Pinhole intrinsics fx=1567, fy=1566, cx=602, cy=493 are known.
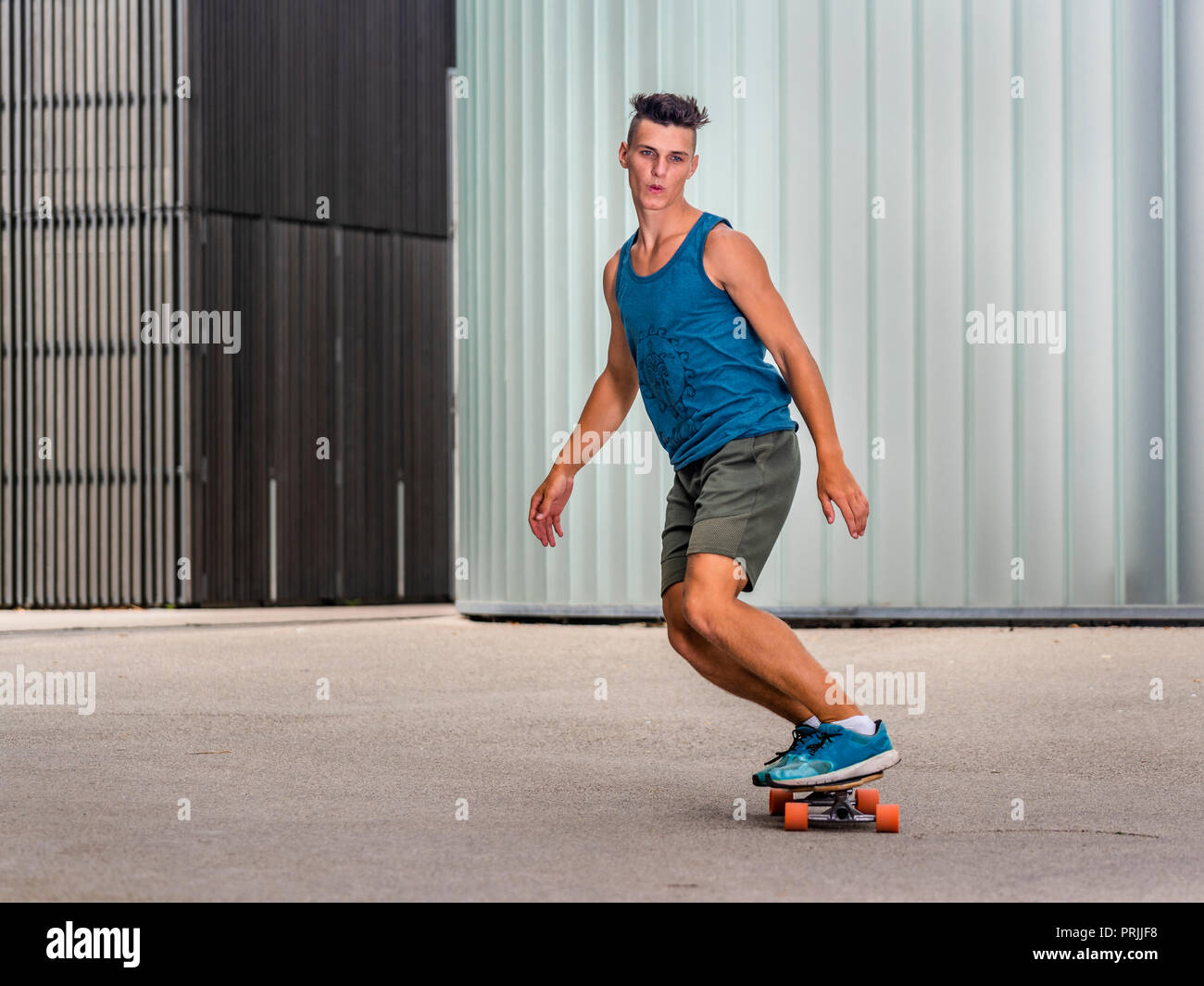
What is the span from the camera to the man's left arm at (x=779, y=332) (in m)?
4.42

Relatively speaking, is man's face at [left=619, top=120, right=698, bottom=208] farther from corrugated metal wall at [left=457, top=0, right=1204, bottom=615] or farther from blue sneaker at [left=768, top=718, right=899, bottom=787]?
corrugated metal wall at [left=457, top=0, right=1204, bottom=615]

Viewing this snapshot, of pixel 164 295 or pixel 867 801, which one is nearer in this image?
pixel 867 801

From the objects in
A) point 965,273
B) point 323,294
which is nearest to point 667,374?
point 965,273

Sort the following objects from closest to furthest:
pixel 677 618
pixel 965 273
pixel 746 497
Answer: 1. pixel 746 497
2. pixel 677 618
3. pixel 965 273

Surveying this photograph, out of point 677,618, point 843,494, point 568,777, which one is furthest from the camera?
point 568,777

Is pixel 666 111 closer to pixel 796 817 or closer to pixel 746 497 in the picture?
pixel 746 497

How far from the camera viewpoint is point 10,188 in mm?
17609

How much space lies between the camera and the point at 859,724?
440 centimetres

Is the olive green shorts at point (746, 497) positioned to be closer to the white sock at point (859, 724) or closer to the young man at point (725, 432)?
the young man at point (725, 432)

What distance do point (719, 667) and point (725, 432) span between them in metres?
0.70

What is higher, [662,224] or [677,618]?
[662,224]

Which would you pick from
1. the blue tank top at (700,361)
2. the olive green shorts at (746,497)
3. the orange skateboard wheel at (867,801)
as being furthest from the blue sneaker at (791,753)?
the blue tank top at (700,361)

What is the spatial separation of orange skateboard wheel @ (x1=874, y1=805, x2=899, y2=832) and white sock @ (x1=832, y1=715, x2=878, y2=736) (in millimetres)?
209

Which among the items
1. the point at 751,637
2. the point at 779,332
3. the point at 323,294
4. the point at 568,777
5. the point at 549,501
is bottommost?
the point at 568,777
